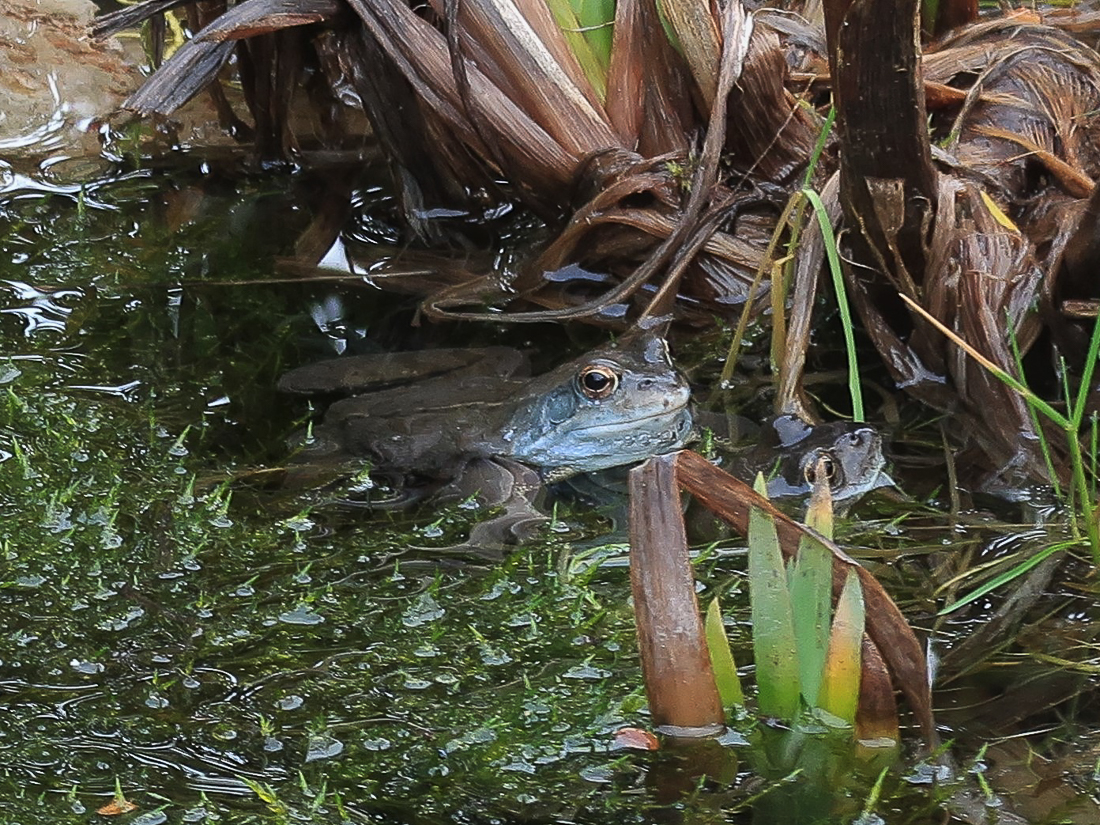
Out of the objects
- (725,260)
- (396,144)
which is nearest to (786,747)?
(725,260)

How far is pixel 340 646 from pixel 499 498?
90cm

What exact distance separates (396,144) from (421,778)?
2.66 metres

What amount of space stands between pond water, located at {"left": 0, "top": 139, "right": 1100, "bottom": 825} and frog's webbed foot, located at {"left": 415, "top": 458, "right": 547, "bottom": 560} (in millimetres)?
70

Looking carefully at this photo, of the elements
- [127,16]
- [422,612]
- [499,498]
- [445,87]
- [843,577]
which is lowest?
[499,498]

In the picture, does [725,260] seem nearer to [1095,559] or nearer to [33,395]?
[1095,559]

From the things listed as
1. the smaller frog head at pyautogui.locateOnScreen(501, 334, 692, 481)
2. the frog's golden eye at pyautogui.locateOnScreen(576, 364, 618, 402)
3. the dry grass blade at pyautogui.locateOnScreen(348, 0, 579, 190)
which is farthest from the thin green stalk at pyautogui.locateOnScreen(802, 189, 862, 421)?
the dry grass blade at pyautogui.locateOnScreen(348, 0, 579, 190)

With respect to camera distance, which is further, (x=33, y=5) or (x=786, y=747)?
(x=33, y=5)

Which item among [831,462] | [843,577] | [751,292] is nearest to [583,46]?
[751,292]

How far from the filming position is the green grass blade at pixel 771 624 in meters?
1.95

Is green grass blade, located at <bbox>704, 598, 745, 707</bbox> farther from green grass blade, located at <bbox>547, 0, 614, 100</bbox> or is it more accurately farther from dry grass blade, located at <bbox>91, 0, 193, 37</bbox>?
dry grass blade, located at <bbox>91, 0, 193, 37</bbox>

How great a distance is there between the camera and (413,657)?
2.46 meters

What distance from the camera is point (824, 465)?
9.98ft

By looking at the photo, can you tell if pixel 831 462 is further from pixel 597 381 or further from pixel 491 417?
pixel 491 417

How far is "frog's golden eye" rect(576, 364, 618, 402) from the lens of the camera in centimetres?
347
